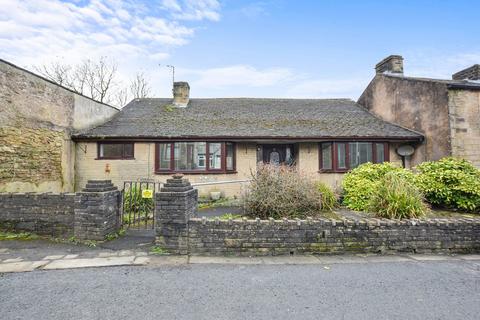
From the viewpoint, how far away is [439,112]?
33.0 ft

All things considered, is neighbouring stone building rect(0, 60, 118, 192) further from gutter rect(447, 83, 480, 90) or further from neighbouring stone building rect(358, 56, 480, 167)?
gutter rect(447, 83, 480, 90)

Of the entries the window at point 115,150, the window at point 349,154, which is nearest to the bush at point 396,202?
the window at point 349,154

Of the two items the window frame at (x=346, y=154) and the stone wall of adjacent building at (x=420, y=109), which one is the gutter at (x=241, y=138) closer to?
the window frame at (x=346, y=154)

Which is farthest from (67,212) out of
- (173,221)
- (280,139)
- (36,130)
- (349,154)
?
(349,154)

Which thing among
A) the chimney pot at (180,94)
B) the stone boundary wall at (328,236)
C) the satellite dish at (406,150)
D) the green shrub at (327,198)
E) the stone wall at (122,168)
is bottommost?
the stone boundary wall at (328,236)

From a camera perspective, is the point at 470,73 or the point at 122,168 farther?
the point at 470,73

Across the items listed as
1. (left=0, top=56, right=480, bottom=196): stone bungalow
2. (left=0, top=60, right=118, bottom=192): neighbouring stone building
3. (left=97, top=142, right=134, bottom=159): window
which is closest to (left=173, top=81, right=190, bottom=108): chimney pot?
(left=0, top=56, right=480, bottom=196): stone bungalow

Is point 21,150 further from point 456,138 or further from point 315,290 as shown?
point 456,138

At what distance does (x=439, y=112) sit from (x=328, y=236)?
910cm

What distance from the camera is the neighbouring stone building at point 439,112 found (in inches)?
380

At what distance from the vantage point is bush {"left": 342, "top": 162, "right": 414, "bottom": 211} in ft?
23.0

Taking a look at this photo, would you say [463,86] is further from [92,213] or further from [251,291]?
[92,213]

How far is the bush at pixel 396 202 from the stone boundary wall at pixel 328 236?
485mm

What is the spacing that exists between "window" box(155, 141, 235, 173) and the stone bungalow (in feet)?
0.14
